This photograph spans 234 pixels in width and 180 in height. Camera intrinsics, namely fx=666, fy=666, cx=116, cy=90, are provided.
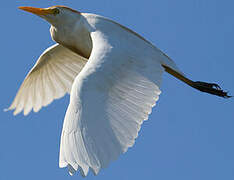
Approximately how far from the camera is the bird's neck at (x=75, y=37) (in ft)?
33.3

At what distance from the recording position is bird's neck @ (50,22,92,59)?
10.1 meters

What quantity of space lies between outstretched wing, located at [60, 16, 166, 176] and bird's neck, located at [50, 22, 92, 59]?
53 centimetres

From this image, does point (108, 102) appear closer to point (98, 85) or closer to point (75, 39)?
point (98, 85)

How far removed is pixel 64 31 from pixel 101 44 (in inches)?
48.1

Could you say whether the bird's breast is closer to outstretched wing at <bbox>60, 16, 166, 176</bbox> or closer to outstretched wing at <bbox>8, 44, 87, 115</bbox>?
outstretched wing at <bbox>60, 16, 166, 176</bbox>

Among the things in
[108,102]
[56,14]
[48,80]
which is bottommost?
[48,80]

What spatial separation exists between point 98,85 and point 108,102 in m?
0.26

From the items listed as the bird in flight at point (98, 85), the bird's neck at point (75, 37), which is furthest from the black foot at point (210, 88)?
the bird's neck at point (75, 37)

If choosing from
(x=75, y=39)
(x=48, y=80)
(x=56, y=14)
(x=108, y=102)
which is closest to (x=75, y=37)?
(x=75, y=39)

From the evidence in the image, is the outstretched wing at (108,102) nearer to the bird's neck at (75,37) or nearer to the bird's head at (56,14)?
the bird's neck at (75,37)

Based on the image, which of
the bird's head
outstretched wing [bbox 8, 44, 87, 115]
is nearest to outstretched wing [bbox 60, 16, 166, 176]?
the bird's head

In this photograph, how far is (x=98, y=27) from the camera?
9.88 metres

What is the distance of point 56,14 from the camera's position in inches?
408

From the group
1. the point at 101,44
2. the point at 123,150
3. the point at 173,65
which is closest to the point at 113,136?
the point at 123,150
